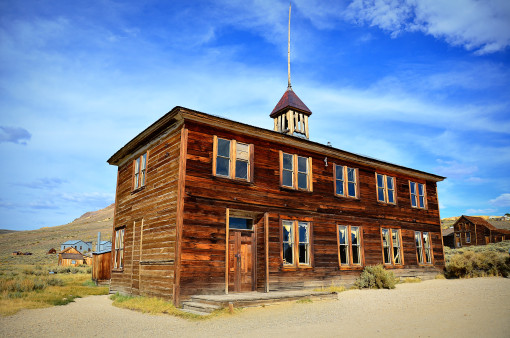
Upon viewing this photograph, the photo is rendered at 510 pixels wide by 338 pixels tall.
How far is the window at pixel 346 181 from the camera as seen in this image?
1855 cm

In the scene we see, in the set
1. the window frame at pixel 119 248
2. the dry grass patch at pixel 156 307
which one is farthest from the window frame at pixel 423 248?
the window frame at pixel 119 248

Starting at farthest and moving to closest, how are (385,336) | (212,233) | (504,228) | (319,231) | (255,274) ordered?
(504,228), (319,231), (255,274), (212,233), (385,336)

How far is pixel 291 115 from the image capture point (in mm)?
20656

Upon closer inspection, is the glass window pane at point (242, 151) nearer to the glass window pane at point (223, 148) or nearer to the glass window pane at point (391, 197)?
the glass window pane at point (223, 148)

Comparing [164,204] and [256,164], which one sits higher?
[256,164]

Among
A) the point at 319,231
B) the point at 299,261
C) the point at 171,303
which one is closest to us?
the point at 171,303

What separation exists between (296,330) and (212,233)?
18.0 ft

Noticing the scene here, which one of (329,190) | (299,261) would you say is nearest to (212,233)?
(299,261)

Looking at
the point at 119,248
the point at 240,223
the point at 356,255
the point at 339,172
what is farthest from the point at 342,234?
the point at 119,248

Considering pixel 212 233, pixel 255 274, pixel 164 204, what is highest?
pixel 164 204

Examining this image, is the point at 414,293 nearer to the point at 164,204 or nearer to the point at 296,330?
the point at 296,330

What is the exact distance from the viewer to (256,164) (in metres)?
15.1

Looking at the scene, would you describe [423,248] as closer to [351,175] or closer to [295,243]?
[351,175]

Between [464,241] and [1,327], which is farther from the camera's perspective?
[464,241]
